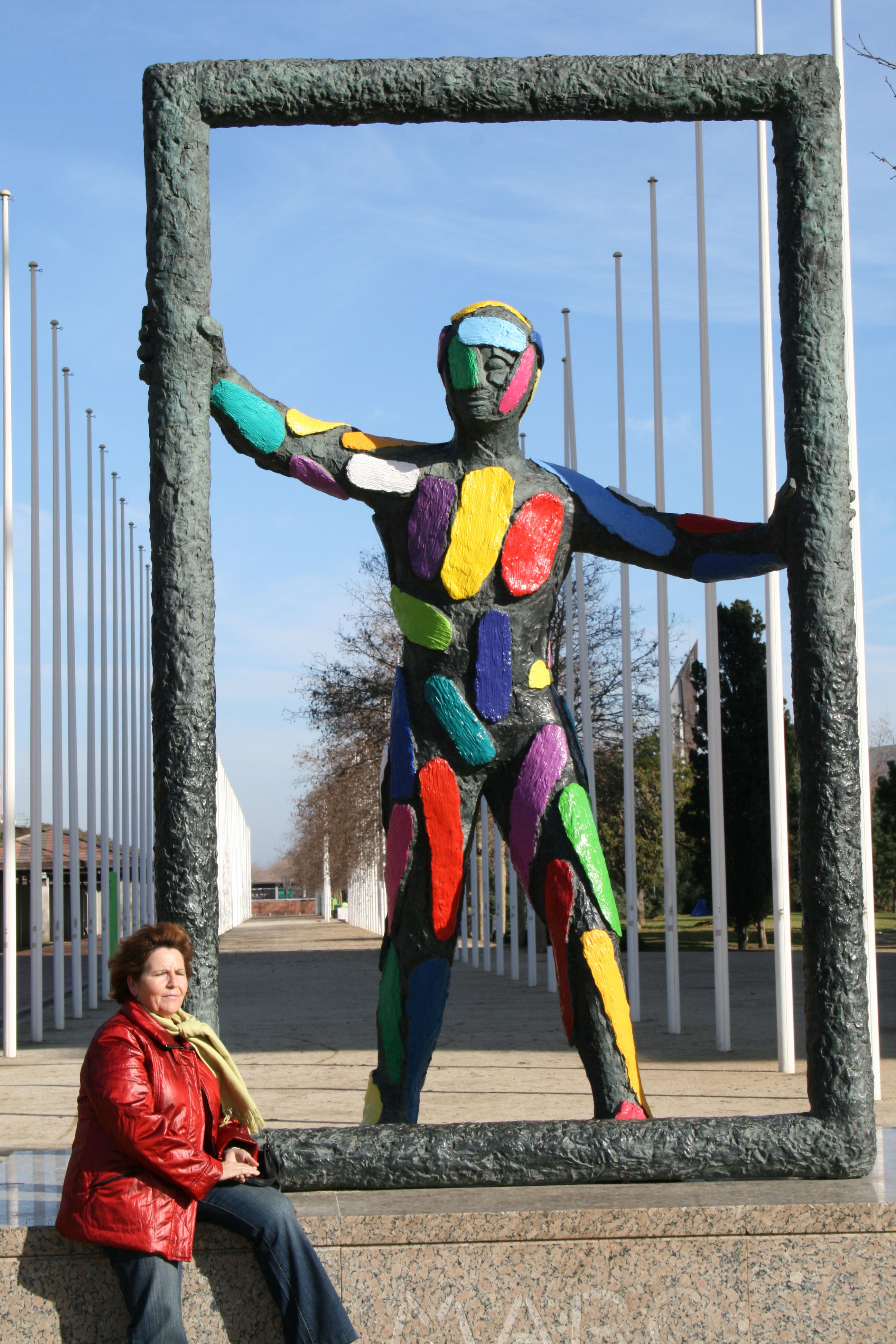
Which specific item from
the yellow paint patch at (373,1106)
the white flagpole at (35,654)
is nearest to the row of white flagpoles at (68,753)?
the white flagpole at (35,654)

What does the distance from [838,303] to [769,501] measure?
17.2 feet

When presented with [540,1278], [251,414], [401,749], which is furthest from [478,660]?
[540,1278]

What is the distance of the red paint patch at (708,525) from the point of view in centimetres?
397

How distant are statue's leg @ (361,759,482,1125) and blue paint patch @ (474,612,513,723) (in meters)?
0.19

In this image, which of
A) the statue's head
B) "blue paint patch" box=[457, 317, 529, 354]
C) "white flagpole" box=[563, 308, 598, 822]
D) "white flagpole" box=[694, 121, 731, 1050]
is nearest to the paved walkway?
"white flagpole" box=[694, 121, 731, 1050]

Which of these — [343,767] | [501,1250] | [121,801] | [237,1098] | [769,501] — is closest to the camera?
[501,1250]

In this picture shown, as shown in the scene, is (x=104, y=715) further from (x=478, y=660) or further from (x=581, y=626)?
(x=478, y=660)

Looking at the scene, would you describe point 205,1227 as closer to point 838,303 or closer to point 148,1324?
point 148,1324

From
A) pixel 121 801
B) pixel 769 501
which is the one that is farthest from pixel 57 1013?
pixel 769 501

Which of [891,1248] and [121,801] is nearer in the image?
[891,1248]

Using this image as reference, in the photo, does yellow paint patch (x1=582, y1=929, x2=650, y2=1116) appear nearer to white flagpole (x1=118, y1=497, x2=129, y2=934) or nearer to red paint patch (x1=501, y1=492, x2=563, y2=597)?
red paint patch (x1=501, y1=492, x2=563, y2=597)

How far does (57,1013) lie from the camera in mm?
12664

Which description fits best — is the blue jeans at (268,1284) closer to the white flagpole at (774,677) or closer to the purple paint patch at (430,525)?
the purple paint patch at (430,525)

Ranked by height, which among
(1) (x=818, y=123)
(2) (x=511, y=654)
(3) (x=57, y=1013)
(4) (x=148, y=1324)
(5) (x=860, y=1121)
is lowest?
(3) (x=57, y=1013)
